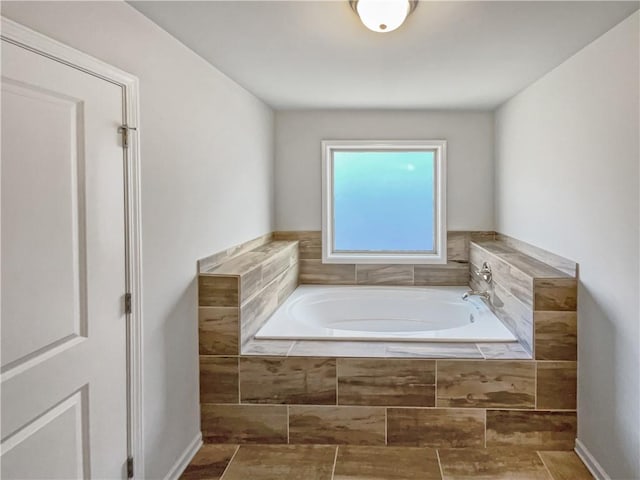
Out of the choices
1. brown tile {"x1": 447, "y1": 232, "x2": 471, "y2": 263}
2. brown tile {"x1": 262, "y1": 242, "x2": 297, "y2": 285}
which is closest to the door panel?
brown tile {"x1": 262, "y1": 242, "x2": 297, "y2": 285}

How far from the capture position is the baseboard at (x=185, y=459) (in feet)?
7.20

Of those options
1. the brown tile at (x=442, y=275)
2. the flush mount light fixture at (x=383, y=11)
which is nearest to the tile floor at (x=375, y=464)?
the brown tile at (x=442, y=275)

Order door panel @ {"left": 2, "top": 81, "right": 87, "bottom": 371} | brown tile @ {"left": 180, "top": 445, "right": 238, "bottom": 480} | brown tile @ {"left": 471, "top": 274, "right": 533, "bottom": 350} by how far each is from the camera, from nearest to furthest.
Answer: door panel @ {"left": 2, "top": 81, "right": 87, "bottom": 371}
brown tile @ {"left": 180, "top": 445, "right": 238, "bottom": 480}
brown tile @ {"left": 471, "top": 274, "right": 533, "bottom": 350}

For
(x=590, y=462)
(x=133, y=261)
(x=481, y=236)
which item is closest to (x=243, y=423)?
(x=133, y=261)

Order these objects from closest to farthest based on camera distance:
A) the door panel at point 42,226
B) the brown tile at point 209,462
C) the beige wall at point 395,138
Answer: the door panel at point 42,226 < the brown tile at point 209,462 < the beige wall at point 395,138

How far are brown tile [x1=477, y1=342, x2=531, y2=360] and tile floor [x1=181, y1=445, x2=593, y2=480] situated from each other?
0.48 m

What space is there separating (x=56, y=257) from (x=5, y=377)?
37cm

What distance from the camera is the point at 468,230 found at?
13.8ft

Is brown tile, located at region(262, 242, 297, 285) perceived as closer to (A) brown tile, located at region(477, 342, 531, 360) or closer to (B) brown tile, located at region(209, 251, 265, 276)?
(B) brown tile, located at region(209, 251, 265, 276)

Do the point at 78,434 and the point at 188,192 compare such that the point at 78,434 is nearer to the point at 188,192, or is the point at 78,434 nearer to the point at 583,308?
the point at 188,192

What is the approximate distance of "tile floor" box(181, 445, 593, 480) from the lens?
2215 mm

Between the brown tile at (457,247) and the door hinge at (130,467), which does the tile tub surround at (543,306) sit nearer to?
the brown tile at (457,247)

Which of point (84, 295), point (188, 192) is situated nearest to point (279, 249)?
point (188, 192)

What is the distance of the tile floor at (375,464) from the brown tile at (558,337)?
1.68ft
